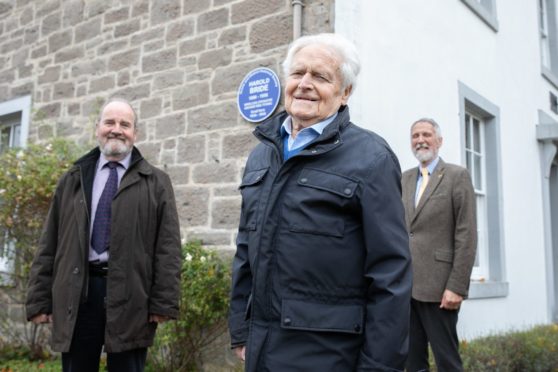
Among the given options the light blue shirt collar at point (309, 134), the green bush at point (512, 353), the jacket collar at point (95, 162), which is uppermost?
the jacket collar at point (95, 162)

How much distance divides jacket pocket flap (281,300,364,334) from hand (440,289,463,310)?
7.51 ft

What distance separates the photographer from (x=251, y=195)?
2346 mm

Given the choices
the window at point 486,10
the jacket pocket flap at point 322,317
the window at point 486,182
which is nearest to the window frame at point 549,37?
the window at point 486,10

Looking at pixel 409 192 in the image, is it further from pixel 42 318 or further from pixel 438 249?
pixel 42 318

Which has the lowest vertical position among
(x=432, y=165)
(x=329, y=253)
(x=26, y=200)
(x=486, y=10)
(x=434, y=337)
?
(x=434, y=337)

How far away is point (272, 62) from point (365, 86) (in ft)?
3.05

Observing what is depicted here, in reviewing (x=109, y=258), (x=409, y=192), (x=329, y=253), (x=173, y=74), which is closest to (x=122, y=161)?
(x=109, y=258)

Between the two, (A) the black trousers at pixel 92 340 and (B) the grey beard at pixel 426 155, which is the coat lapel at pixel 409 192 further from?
(A) the black trousers at pixel 92 340

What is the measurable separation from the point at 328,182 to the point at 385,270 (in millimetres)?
367

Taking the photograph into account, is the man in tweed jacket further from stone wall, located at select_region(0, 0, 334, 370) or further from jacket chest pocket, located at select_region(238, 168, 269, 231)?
jacket chest pocket, located at select_region(238, 168, 269, 231)

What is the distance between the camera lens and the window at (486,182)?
24.4 feet

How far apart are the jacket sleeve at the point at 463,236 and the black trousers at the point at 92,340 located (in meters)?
2.27

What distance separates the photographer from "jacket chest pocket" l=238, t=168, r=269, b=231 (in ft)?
7.48

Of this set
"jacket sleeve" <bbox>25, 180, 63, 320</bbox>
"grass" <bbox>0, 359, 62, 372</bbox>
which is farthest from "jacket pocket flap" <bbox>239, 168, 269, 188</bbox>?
"grass" <bbox>0, 359, 62, 372</bbox>
